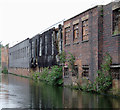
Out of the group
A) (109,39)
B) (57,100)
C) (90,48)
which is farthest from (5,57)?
(57,100)

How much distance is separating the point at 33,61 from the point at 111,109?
1143 inches

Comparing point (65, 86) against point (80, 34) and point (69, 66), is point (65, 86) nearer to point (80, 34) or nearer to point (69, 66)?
point (69, 66)

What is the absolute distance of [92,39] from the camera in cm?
1992

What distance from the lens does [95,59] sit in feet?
63.4

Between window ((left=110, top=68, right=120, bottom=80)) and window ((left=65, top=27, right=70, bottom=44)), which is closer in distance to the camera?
window ((left=110, top=68, right=120, bottom=80))

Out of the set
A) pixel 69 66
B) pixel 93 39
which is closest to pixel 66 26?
pixel 69 66

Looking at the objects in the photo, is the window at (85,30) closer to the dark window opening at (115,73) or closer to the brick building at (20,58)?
the dark window opening at (115,73)

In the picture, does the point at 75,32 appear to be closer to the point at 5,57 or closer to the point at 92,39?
the point at 92,39

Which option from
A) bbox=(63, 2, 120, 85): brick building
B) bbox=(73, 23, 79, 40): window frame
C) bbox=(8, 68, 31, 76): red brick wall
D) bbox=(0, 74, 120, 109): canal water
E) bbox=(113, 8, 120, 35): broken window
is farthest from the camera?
bbox=(8, 68, 31, 76): red brick wall

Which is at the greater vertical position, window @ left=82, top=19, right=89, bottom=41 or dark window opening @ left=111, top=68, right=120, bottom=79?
window @ left=82, top=19, right=89, bottom=41

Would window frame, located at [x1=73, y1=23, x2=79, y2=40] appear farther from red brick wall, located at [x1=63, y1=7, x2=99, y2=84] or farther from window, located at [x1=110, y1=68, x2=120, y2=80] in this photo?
window, located at [x1=110, y1=68, x2=120, y2=80]

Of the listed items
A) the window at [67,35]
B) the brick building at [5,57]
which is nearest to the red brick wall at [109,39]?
the window at [67,35]

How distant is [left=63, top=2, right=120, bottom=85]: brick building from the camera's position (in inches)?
693

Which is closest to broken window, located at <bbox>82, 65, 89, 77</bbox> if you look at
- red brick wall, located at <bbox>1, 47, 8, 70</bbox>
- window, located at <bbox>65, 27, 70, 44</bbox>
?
window, located at <bbox>65, 27, 70, 44</bbox>
